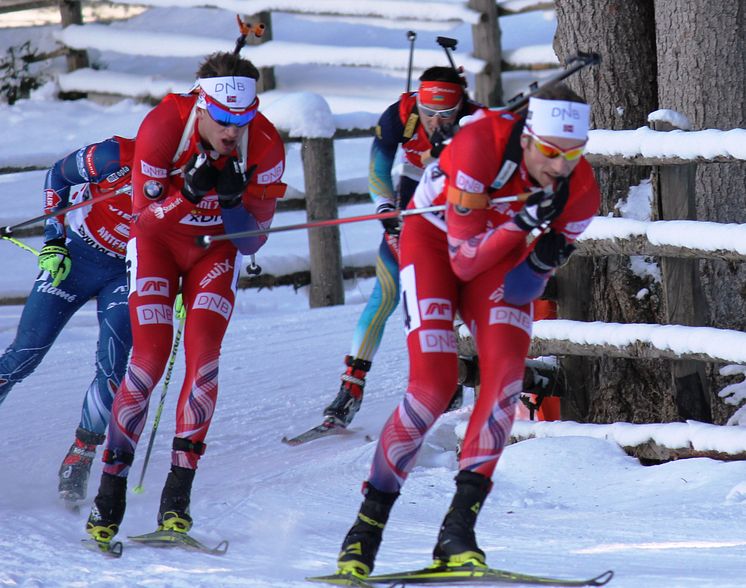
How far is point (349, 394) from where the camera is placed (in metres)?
6.94

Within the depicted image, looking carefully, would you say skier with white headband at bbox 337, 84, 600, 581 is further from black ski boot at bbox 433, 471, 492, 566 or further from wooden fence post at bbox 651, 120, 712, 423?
wooden fence post at bbox 651, 120, 712, 423

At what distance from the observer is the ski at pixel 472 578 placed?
4203 millimetres

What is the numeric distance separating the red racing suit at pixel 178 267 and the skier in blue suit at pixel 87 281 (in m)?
0.71

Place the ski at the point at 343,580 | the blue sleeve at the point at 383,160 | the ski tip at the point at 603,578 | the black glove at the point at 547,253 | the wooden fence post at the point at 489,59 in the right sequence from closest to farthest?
the ski tip at the point at 603,578, the ski at the point at 343,580, the black glove at the point at 547,253, the blue sleeve at the point at 383,160, the wooden fence post at the point at 489,59

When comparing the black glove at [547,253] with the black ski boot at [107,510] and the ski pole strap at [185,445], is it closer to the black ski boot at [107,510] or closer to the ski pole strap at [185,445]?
the ski pole strap at [185,445]

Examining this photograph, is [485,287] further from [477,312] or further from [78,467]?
[78,467]

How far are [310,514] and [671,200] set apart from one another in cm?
217

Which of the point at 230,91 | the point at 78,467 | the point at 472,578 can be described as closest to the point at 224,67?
Result: the point at 230,91

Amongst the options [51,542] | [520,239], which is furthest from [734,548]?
[51,542]

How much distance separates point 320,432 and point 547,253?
2.81 meters

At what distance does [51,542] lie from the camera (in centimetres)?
509

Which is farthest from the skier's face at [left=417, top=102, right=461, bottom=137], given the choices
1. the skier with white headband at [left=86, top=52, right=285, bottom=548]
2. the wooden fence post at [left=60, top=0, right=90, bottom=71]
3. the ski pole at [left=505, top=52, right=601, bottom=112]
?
the wooden fence post at [left=60, top=0, right=90, bottom=71]

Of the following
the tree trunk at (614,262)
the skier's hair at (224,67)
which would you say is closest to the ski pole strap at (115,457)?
the skier's hair at (224,67)

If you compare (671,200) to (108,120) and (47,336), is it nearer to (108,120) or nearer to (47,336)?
(47,336)
